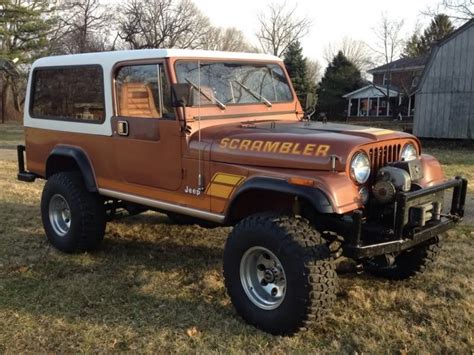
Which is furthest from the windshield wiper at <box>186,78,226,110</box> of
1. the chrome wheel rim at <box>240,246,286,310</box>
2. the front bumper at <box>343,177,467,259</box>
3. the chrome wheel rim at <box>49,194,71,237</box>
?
the chrome wheel rim at <box>49,194,71,237</box>

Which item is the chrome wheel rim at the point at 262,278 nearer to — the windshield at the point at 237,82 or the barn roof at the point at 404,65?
the windshield at the point at 237,82

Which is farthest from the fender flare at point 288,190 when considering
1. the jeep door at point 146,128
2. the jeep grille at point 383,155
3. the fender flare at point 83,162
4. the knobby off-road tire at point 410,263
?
the fender flare at point 83,162

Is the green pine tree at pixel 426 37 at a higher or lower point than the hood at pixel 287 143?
higher

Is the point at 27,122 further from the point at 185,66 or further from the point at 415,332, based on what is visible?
the point at 415,332

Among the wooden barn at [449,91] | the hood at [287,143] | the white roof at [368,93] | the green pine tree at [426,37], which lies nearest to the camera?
the hood at [287,143]

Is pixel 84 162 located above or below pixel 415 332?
above

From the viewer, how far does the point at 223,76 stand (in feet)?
15.7

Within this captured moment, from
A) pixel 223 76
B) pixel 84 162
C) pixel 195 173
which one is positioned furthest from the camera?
pixel 84 162

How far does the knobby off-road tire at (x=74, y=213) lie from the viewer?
17.5 ft

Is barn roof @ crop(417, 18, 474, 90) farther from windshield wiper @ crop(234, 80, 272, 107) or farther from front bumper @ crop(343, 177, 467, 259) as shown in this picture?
front bumper @ crop(343, 177, 467, 259)

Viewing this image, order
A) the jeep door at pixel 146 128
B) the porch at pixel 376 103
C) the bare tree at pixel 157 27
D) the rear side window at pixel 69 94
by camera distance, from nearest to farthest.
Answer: the jeep door at pixel 146 128 → the rear side window at pixel 69 94 → the bare tree at pixel 157 27 → the porch at pixel 376 103

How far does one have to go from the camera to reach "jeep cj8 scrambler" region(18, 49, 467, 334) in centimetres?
352

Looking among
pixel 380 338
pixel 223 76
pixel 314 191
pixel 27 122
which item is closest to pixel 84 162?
pixel 27 122

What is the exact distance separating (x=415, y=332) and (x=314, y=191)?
1.26 meters
